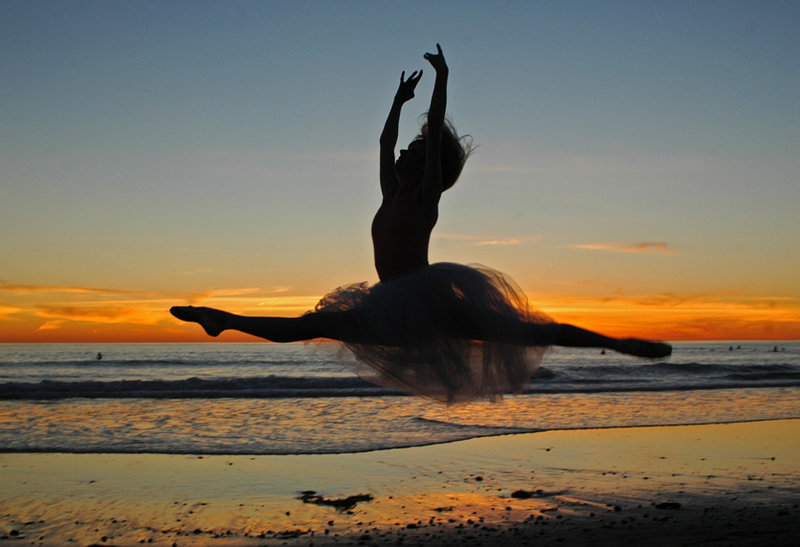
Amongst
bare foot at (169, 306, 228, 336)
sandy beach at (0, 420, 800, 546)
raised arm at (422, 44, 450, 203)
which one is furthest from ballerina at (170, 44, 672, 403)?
sandy beach at (0, 420, 800, 546)

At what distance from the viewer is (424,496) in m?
6.88

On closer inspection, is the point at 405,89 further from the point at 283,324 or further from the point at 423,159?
the point at 283,324

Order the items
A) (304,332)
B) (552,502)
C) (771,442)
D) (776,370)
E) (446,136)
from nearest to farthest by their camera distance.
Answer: (304,332), (446,136), (552,502), (771,442), (776,370)

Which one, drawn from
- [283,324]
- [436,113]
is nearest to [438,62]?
[436,113]

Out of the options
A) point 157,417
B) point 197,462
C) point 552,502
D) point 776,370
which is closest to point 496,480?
point 552,502

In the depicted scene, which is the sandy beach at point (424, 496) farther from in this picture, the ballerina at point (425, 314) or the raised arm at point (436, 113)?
the raised arm at point (436, 113)

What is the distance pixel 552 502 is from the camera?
6.63 meters

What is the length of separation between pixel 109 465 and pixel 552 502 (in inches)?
208

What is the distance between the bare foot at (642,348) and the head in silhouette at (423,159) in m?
1.84

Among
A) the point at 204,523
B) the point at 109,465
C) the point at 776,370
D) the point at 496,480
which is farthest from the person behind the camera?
the point at 776,370

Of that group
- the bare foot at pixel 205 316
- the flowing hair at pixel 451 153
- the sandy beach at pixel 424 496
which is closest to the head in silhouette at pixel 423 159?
the flowing hair at pixel 451 153

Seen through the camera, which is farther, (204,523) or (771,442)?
(771,442)

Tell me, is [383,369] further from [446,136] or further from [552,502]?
[552,502]

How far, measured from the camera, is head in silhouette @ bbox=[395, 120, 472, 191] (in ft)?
16.9
